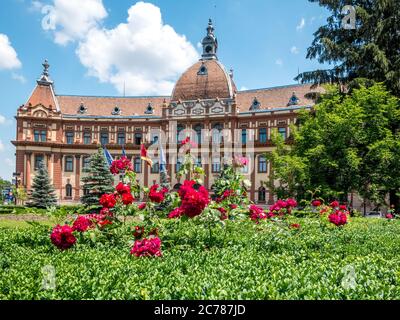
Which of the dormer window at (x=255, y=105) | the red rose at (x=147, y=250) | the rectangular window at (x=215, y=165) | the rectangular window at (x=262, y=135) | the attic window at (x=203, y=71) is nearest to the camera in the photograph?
the red rose at (x=147, y=250)

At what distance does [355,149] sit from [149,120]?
1342 inches

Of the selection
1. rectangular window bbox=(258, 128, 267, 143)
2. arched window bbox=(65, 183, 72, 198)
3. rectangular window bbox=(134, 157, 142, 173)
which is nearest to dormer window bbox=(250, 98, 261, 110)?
rectangular window bbox=(258, 128, 267, 143)

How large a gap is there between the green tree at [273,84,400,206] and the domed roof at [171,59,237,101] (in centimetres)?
2592

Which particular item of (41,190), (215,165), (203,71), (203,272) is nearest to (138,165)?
(215,165)

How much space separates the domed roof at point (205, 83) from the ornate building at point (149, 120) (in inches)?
4.9

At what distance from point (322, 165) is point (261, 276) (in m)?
20.1

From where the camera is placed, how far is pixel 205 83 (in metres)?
50.9

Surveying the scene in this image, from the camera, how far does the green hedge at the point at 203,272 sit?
3.91 m

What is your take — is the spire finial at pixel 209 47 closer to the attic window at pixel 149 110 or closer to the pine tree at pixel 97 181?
the attic window at pixel 149 110

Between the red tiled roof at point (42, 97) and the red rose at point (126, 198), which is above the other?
the red tiled roof at point (42, 97)

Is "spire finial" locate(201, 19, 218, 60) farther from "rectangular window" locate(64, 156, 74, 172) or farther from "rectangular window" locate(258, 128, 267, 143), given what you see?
"rectangular window" locate(64, 156, 74, 172)

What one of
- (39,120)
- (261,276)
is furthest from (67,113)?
(261,276)

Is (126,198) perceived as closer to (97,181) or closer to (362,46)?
(362,46)

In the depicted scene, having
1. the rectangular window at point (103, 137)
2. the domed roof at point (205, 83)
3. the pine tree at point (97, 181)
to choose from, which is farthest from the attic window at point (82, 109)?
the pine tree at point (97, 181)
